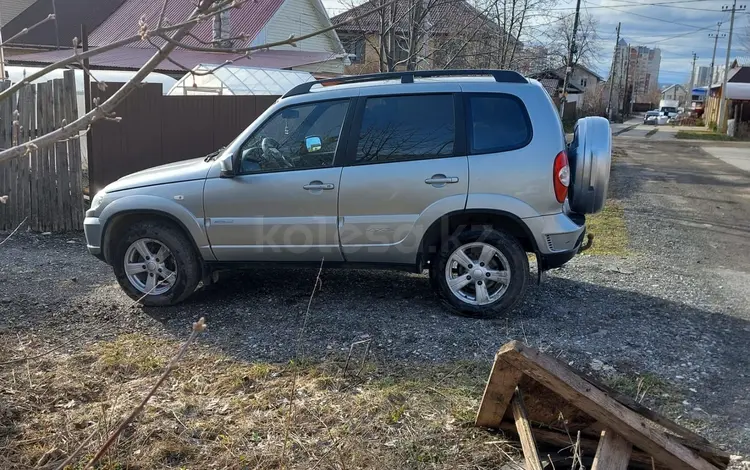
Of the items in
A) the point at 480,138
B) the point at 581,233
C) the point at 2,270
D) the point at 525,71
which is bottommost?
the point at 2,270

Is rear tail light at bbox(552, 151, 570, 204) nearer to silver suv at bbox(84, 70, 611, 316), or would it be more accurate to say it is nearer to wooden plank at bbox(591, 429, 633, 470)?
silver suv at bbox(84, 70, 611, 316)

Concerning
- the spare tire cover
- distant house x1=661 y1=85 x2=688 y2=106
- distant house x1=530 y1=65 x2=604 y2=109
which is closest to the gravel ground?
the spare tire cover

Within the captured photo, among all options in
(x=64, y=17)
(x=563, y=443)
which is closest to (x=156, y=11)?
(x=64, y=17)

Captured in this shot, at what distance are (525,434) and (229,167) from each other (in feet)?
11.3

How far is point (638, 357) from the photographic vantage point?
4891mm

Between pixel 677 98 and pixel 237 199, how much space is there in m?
192

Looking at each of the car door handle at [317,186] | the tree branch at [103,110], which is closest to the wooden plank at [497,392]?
the tree branch at [103,110]

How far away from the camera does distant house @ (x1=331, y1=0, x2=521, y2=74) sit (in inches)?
474

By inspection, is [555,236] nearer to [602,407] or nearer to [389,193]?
[389,193]

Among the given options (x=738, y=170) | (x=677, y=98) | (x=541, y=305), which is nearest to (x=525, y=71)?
(x=738, y=170)

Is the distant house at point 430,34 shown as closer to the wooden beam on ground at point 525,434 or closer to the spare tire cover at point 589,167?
the spare tire cover at point 589,167

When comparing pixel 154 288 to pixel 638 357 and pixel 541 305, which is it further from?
pixel 638 357

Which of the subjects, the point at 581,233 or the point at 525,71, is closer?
the point at 581,233

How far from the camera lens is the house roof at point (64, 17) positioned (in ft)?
92.9
